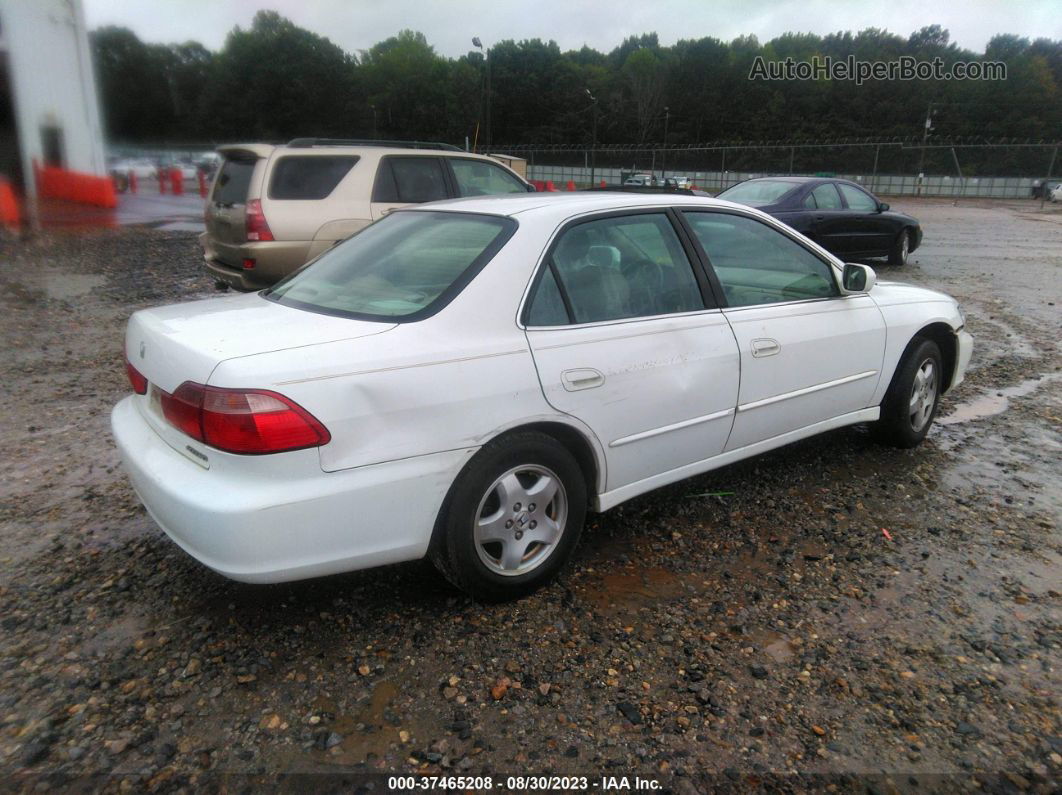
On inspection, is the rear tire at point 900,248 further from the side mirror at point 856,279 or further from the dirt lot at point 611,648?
the side mirror at point 856,279

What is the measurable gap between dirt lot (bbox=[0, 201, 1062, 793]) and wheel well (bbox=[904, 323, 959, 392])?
612 millimetres

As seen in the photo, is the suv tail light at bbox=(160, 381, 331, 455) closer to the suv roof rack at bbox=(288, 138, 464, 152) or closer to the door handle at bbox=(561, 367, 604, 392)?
the door handle at bbox=(561, 367, 604, 392)

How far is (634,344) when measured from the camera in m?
2.99

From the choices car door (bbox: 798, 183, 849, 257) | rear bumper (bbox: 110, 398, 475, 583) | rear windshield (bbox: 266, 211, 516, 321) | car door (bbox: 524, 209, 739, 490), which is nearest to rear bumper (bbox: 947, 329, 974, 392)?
car door (bbox: 524, 209, 739, 490)

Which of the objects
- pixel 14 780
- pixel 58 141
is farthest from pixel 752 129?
pixel 14 780

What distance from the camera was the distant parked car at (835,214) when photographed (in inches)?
427

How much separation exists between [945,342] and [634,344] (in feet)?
8.65

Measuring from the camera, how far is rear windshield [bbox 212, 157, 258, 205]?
7527 millimetres

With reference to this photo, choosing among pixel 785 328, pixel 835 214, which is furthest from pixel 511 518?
pixel 835 214

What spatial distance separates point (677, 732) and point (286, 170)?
22.1 ft

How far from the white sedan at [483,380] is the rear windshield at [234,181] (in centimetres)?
470

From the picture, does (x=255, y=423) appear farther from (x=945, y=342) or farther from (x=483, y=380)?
(x=945, y=342)

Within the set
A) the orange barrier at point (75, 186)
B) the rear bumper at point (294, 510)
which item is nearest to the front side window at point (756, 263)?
the rear bumper at point (294, 510)

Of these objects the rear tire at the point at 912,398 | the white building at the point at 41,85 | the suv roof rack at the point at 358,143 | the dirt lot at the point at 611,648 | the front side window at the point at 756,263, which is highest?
the white building at the point at 41,85
